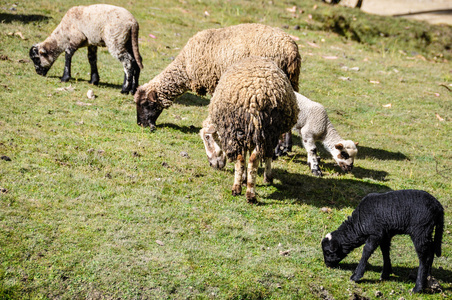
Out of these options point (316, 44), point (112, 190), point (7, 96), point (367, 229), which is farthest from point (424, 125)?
point (7, 96)

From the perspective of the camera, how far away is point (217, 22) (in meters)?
21.8

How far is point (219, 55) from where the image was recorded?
10383mm

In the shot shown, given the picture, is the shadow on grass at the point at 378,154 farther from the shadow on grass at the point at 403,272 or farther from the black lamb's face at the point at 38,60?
the black lamb's face at the point at 38,60

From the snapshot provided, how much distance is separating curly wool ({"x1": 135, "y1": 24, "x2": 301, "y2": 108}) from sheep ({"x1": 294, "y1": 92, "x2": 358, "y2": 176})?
690mm

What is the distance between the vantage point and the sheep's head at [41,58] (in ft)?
44.7

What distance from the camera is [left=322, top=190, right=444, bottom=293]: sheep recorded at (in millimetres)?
→ 6414

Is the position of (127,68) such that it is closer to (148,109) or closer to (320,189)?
(148,109)

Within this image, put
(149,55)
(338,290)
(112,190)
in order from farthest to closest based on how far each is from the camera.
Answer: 1. (149,55)
2. (112,190)
3. (338,290)

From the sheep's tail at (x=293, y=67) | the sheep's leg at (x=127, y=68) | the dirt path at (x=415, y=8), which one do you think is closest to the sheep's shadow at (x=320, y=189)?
the sheep's tail at (x=293, y=67)

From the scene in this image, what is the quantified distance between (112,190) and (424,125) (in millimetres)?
10758

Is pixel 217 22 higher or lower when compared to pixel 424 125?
higher

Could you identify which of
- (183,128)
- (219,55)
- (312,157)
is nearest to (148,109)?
(183,128)

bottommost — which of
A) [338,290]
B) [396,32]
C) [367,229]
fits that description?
[338,290]

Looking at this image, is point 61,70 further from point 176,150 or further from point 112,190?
point 112,190
